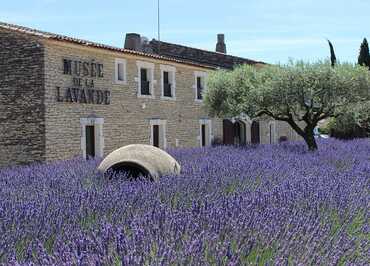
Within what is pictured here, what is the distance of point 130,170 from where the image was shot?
29.3 feet

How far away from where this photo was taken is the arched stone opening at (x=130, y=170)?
8078mm

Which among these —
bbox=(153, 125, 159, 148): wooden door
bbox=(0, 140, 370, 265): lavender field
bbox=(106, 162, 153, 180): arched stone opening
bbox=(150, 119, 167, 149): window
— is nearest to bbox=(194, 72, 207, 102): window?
bbox=(150, 119, 167, 149): window

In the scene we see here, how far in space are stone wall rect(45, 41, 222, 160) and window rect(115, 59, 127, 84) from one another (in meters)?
0.18

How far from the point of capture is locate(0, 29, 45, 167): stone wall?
1672 cm

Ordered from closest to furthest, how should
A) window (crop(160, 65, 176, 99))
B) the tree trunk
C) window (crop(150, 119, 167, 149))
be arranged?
the tree trunk
window (crop(150, 119, 167, 149))
window (crop(160, 65, 176, 99))

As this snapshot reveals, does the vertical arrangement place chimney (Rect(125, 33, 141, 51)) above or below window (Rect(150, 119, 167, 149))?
above

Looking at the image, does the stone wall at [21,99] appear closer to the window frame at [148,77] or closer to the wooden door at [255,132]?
the window frame at [148,77]

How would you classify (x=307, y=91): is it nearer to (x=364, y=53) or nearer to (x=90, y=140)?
(x=90, y=140)

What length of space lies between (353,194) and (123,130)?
15343mm

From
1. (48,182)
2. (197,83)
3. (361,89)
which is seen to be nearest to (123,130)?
(197,83)

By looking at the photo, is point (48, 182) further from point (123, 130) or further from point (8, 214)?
point (123, 130)

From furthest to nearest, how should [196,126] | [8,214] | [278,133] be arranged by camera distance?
[278,133], [196,126], [8,214]

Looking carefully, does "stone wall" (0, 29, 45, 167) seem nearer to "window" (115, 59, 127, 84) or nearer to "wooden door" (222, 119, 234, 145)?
"window" (115, 59, 127, 84)

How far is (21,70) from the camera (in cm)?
1722
